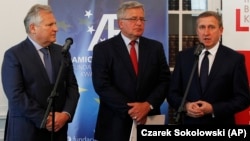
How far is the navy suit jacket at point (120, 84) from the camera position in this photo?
3.52 meters

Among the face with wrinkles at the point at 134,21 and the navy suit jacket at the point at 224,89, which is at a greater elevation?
the face with wrinkles at the point at 134,21

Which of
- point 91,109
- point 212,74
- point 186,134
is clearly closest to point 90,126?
point 91,109

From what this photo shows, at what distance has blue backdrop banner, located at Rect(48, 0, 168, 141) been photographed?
14.3 feet

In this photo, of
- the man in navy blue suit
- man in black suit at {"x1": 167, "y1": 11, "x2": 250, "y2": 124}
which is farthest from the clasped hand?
the man in navy blue suit

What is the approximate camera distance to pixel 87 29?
4383mm

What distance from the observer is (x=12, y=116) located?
10.6 ft

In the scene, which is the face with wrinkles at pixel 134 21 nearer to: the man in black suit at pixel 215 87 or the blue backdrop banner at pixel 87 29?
the man in black suit at pixel 215 87

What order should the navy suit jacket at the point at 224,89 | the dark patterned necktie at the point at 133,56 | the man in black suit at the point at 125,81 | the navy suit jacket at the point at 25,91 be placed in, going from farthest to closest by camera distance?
the dark patterned necktie at the point at 133,56 < the man in black suit at the point at 125,81 < the navy suit jacket at the point at 224,89 < the navy suit jacket at the point at 25,91

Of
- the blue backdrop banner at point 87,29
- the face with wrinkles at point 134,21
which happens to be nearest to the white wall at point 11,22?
the blue backdrop banner at point 87,29

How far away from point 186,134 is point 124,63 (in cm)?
129

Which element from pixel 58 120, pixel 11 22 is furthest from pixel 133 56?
pixel 11 22

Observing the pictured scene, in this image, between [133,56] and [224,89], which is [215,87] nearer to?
[224,89]

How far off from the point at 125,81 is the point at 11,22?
155 centimetres

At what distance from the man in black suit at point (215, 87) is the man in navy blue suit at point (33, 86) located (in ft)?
3.08
